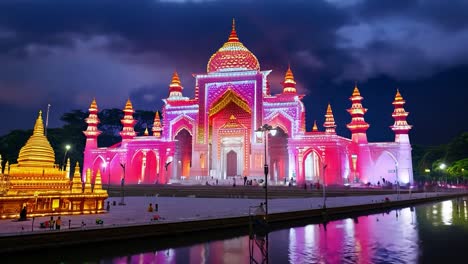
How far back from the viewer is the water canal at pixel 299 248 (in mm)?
10938

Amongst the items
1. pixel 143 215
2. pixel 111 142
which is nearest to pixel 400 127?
pixel 143 215

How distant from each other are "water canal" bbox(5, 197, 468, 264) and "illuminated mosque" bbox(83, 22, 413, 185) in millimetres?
26013

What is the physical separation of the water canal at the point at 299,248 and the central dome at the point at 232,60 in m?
33.9

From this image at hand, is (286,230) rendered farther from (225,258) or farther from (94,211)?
(94,211)

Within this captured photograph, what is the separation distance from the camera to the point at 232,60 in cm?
4916

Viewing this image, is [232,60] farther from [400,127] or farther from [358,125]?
[400,127]

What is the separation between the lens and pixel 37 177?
17578 mm

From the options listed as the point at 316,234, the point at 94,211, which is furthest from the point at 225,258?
the point at 94,211

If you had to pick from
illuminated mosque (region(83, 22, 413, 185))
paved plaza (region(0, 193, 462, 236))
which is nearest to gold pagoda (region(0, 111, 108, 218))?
paved plaza (region(0, 193, 462, 236))

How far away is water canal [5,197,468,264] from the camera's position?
35.9 ft

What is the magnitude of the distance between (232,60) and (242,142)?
1019 centimetres

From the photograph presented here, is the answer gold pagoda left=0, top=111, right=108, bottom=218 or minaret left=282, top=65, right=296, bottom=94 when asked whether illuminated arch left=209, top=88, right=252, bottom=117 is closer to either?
minaret left=282, top=65, right=296, bottom=94

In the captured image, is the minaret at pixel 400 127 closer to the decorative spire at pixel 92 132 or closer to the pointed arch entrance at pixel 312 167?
the pointed arch entrance at pixel 312 167

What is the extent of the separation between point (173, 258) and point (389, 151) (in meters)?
39.3
